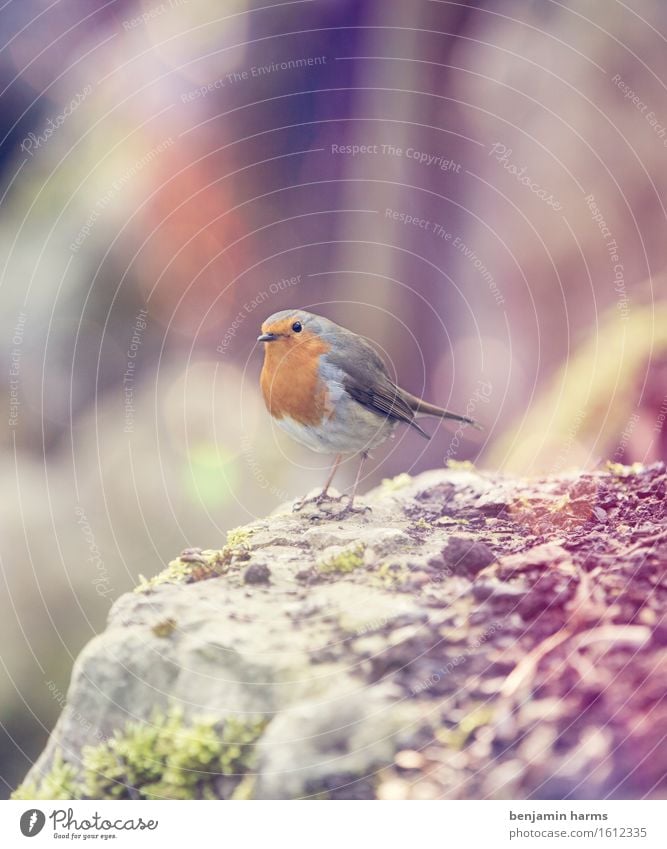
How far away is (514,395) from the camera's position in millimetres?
3150

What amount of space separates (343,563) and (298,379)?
0.72m

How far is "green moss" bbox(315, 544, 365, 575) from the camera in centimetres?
203

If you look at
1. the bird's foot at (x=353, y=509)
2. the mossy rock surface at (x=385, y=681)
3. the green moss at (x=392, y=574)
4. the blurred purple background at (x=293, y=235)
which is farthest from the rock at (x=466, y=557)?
the blurred purple background at (x=293, y=235)

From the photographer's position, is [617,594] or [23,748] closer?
[617,594]

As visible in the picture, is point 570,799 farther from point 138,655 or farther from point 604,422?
point 604,422

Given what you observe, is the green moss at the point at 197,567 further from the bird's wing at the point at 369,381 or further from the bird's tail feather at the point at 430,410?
the bird's tail feather at the point at 430,410

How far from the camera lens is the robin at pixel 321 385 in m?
2.44

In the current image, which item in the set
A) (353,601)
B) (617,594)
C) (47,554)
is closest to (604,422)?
(617,594)

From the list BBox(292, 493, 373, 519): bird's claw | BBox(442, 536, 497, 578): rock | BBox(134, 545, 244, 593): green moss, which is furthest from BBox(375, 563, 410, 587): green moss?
BBox(292, 493, 373, 519): bird's claw

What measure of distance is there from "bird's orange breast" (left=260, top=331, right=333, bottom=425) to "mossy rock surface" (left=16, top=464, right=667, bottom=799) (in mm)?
580

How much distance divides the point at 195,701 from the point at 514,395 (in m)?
2.06

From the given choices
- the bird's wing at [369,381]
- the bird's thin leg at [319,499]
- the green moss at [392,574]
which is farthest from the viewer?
the bird's thin leg at [319,499]

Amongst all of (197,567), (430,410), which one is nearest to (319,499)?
(430,410)

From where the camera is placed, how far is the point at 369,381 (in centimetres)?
261
